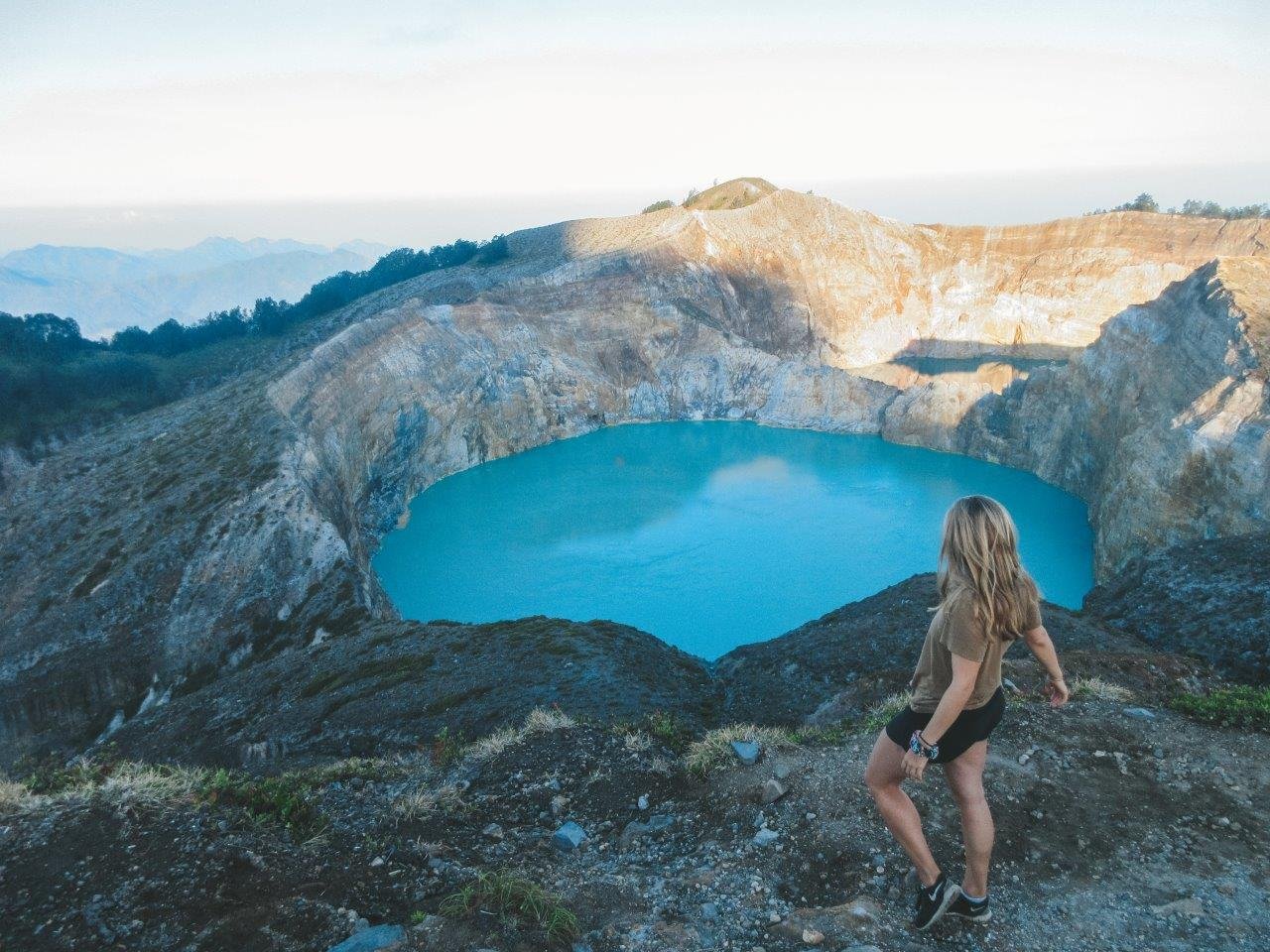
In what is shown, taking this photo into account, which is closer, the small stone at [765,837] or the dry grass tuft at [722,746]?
the small stone at [765,837]

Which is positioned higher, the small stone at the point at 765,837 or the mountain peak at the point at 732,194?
the mountain peak at the point at 732,194

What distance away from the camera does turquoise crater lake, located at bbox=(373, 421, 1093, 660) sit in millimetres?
28500

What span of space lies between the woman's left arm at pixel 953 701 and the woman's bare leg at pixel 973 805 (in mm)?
422

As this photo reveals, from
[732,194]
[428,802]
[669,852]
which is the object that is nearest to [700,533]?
[428,802]

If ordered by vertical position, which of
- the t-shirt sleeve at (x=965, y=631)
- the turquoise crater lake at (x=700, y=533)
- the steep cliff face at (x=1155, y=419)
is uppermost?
the t-shirt sleeve at (x=965, y=631)

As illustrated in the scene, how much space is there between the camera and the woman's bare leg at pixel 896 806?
4.56 metres

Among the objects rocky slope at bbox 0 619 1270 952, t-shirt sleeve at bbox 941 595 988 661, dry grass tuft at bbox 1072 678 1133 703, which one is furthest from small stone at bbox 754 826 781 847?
dry grass tuft at bbox 1072 678 1133 703

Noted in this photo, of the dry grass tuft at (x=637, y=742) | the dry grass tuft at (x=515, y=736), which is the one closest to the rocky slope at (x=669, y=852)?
the dry grass tuft at (x=637, y=742)

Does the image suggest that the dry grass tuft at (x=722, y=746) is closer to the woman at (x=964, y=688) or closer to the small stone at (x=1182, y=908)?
the woman at (x=964, y=688)

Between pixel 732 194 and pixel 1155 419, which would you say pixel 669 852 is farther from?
pixel 732 194

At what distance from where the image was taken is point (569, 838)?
21.6 ft

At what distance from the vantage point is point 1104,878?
16.8 ft

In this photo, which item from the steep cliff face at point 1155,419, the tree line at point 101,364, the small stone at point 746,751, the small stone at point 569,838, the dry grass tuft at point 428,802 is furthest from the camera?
the tree line at point 101,364

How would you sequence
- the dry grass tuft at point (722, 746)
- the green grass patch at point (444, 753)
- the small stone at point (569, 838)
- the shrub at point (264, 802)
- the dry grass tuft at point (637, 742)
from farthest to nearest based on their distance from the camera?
the green grass patch at point (444, 753) < the dry grass tuft at point (637, 742) < the dry grass tuft at point (722, 746) < the small stone at point (569, 838) < the shrub at point (264, 802)
